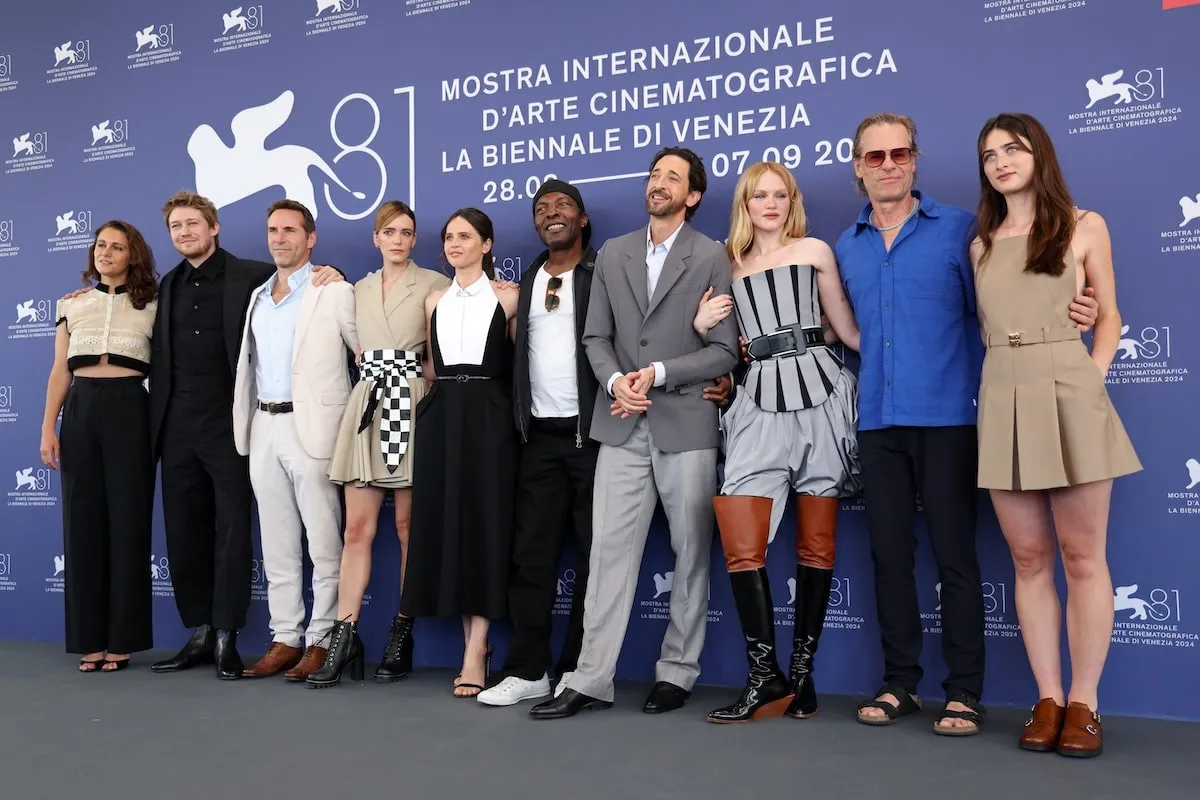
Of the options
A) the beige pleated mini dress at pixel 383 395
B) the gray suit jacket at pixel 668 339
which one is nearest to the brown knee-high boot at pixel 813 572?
the gray suit jacket at pixel 668 339

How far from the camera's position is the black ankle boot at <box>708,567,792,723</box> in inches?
141

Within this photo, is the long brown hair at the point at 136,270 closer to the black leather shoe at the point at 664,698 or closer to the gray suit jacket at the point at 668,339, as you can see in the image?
the gray suit jacket at the point at 668,339

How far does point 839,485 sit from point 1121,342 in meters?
1.13

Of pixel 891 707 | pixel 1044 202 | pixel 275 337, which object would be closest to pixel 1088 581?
pixel 891 707

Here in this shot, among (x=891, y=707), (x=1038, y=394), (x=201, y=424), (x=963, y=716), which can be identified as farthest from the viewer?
(x=201, y=424)

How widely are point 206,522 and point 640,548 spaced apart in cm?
222

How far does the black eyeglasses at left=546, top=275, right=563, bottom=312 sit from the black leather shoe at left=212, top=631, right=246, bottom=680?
6.68 feet

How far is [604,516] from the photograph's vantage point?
3818 millimetres

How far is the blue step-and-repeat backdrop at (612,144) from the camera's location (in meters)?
3.70

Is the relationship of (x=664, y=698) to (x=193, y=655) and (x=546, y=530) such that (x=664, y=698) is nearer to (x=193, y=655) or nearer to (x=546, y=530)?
(x=546, y=530)

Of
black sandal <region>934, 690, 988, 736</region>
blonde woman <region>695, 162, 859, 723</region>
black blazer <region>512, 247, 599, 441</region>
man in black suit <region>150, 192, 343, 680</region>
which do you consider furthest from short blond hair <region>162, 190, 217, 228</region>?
black sandal <region>934, 690, 988, 736</region>

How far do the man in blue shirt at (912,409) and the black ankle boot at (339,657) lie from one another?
2.07 metres

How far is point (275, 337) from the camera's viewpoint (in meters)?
4.63

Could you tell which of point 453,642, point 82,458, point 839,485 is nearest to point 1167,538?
point 839,485
